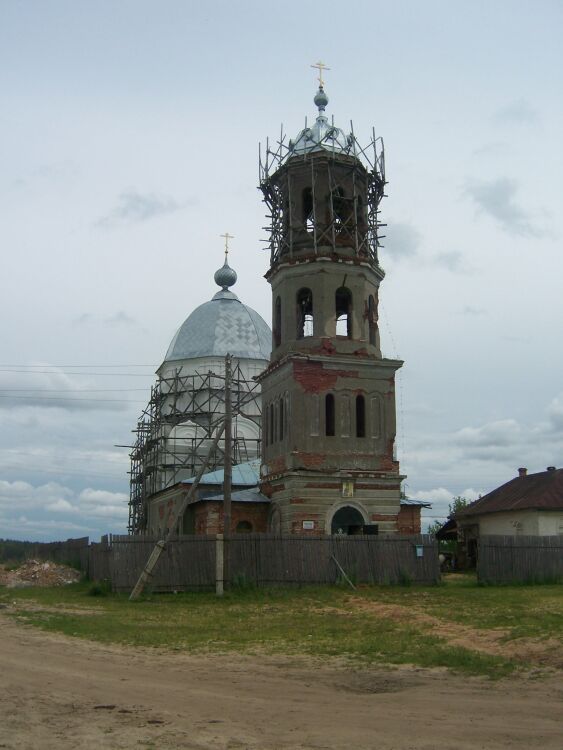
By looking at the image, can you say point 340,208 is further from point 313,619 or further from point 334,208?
point 313,619

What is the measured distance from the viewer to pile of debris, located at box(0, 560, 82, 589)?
33.6m

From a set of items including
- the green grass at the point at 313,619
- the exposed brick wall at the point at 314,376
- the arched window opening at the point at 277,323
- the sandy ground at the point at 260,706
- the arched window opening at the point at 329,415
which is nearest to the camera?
the sandy ground at the point at 260,706

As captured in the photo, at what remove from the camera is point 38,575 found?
35.0 m

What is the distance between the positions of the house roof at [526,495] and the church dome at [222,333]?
15598 mm

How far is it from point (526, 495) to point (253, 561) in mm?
16323

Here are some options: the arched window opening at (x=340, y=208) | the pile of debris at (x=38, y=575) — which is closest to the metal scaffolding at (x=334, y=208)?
the arched window opening at (x=340, y=208)

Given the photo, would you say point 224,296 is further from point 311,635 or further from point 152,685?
point 152,685

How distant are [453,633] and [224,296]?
38669 millimetres

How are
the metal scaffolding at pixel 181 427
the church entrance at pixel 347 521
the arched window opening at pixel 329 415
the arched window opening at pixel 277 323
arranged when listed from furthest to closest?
the metal scaffolding at pixel 181 427, the arched window opening at pixel 277 323, the arched window opening at pixel 329 415, the church entrance at pixel 347 521

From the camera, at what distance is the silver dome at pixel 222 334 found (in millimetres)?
49438

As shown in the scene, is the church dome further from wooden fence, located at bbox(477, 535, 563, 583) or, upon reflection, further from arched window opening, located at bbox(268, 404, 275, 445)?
wooden fence, located at bbox(477, 535, 563, 583)

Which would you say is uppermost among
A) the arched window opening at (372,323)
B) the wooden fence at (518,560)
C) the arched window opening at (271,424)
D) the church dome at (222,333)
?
the church dome at (222,333)

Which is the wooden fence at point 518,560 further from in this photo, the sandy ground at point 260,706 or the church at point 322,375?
the sandy ground at point 260,706

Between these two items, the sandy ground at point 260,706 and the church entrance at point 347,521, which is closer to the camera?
the sandy ground at point 260,706
